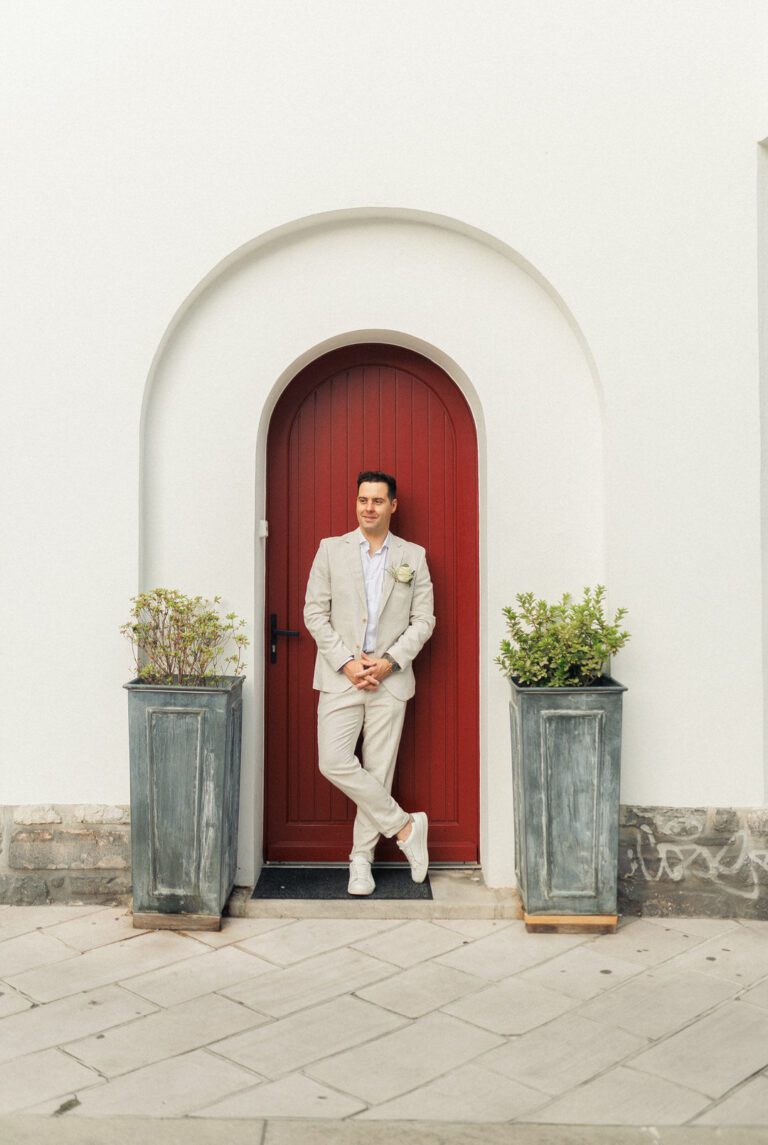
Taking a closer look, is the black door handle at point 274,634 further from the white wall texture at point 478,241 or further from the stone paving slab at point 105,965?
the stone paving slab at point 105,965

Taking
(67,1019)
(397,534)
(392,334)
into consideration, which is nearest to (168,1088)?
(67,1019)

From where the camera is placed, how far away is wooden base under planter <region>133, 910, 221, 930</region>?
4.41 meters

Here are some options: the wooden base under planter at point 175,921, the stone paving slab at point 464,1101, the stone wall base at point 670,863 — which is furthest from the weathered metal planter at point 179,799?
the stone paving slab at point 464,1101

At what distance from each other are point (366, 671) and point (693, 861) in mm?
1827

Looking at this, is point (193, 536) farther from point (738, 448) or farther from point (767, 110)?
point (767, 110)

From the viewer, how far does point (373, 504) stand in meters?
4.79

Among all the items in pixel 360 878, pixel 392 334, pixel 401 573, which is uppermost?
pixel 392 334

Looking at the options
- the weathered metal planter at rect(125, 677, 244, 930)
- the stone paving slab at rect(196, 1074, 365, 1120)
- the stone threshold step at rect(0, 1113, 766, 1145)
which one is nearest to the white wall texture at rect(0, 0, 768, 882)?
the weathered metal planter at rect(125, 677, 244, 930)

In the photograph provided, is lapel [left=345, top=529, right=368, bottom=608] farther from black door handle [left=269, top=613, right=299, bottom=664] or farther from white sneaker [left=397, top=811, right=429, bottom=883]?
white sneaker [left=397, top=811, right=429, bottom=883]

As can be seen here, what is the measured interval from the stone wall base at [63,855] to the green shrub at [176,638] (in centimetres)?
76

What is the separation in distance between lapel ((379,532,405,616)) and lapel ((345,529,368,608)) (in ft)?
0.33

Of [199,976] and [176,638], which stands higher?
[176,638]

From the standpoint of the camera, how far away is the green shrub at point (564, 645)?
4.39 metres

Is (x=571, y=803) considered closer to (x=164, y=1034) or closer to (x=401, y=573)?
(x=401, y=573)
